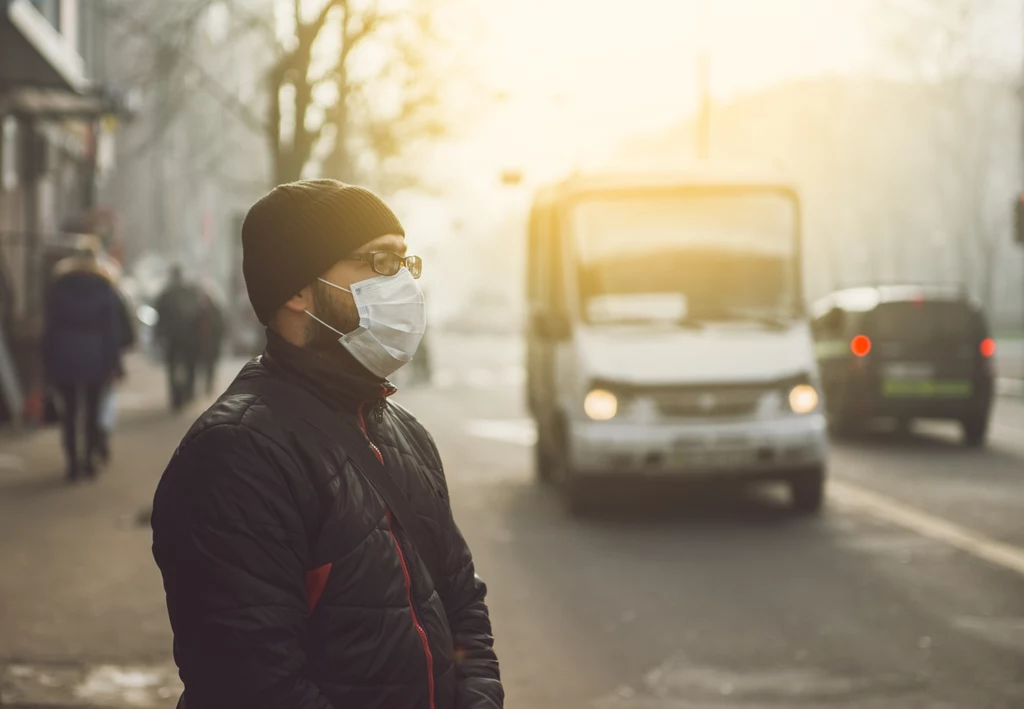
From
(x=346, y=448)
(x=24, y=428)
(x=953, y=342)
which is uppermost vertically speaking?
(x=346, y=448)

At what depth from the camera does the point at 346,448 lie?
2543mm

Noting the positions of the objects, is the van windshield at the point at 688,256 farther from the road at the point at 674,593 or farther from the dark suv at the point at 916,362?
the dark suv at the point at 916,362

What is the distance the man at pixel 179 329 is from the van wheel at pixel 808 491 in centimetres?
1129

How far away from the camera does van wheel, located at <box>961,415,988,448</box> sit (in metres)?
16.5

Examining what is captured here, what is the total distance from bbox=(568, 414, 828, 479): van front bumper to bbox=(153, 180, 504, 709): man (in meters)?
7.50

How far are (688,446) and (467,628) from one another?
298 inches

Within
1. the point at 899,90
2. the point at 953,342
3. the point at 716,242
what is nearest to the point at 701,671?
the point at 716,242

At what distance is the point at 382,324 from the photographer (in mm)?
2650

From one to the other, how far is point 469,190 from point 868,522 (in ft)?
113

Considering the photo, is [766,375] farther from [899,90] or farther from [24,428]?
[899,90]

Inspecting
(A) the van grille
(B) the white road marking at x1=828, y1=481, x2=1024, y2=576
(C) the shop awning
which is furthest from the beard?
(C) the shop awning

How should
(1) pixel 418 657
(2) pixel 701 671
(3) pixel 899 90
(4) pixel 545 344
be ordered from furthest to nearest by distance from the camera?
(3) pixel 899 90 → (4) pixel 545 344 → (2) pixel 701 671 → (1) pixel 418 657

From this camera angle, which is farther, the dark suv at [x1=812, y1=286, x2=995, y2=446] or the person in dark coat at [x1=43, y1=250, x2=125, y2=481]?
the dark suv at [x1=812, y1=286, x2=995, y2=446]

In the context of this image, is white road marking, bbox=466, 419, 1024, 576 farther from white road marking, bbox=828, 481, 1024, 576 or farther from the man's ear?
the man's ear
